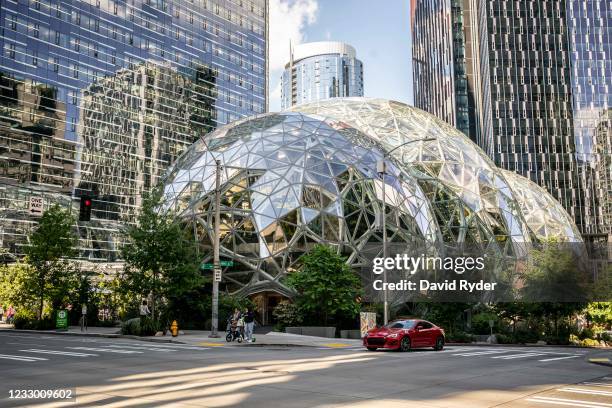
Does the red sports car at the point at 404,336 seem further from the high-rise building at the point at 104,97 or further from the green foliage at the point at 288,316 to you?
the high-rise building at the point at 104,97

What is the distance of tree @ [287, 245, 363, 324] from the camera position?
33938 mm

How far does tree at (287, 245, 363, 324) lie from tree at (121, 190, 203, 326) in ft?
19.7

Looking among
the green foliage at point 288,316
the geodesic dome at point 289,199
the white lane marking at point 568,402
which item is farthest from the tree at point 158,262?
the white lane marking at point 568,402

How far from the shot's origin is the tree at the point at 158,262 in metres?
34.0

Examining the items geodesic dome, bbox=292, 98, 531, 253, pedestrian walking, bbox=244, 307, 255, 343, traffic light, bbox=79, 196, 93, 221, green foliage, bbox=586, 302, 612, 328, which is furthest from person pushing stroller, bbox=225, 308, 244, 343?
green foliage, bbox=586, 302, 612, 328

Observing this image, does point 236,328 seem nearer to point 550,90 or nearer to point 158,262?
point 158,262

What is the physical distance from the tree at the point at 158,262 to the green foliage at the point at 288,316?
4952mm

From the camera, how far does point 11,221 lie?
9231cm

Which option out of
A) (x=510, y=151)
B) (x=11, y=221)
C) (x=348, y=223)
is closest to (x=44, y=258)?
(x=348, y=223)

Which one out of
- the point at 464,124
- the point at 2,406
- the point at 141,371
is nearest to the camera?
the point at 2,406

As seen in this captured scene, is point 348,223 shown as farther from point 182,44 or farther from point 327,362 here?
point 182,44

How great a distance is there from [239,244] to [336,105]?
22.6 m

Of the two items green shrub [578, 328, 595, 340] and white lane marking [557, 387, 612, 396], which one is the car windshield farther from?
green shrub [578, 328, 595, 340]

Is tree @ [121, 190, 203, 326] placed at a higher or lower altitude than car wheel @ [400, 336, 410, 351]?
higher
